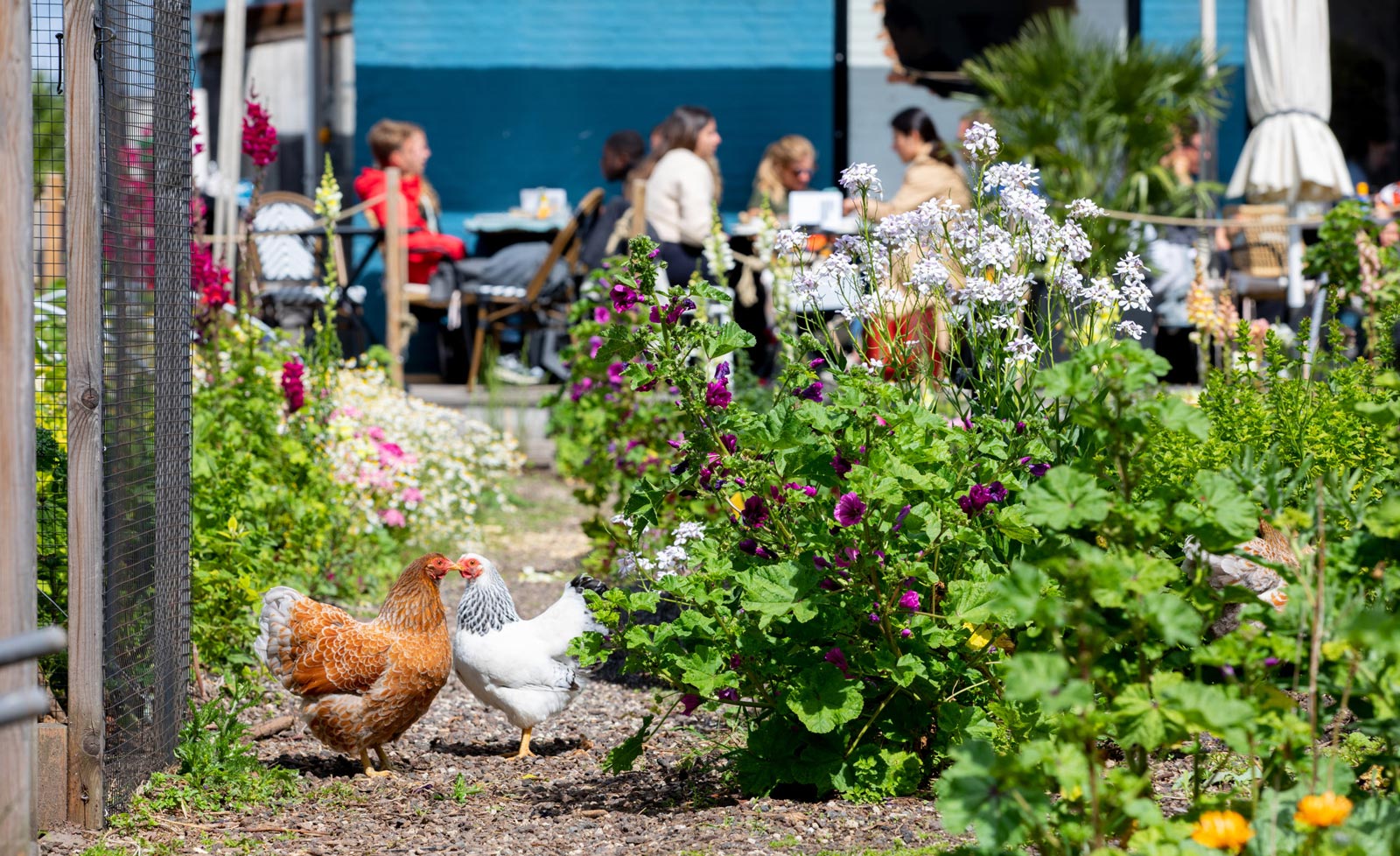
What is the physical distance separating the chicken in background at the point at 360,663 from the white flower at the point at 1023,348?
157 centimetres

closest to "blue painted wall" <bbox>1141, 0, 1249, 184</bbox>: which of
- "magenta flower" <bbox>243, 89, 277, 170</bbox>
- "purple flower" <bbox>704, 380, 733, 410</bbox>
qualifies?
"magenta flower" <bbox>243, 89, 277, 170</bbox>


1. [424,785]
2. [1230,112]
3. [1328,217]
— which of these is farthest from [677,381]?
[1230,112]

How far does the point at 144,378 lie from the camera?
3514 mm

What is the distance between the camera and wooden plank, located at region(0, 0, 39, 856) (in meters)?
2.61

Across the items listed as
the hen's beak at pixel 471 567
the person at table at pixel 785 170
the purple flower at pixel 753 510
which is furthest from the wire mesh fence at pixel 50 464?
the person at table at pixel 785 170

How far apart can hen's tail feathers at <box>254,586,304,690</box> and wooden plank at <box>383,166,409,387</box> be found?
5.21 metres

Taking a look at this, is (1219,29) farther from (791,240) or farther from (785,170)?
(791,240)

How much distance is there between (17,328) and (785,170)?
8.50 meters

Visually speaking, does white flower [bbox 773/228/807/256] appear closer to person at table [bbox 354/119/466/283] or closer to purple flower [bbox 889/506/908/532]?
purple flower [bbox 889/506/908/532]

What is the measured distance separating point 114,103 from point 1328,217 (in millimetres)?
4224

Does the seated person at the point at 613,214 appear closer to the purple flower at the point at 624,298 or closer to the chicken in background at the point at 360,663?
the chicken in background at the point at 360,663

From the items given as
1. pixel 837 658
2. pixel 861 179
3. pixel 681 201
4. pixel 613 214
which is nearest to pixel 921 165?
pixel 681 201

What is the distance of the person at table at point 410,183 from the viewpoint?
35.0ft

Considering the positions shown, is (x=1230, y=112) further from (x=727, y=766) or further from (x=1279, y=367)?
(x=727, y=766)
